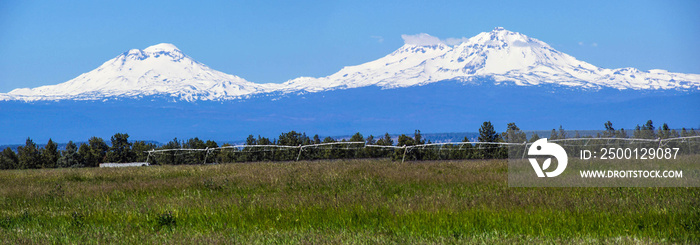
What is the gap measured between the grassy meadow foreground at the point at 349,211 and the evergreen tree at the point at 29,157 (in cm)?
3669

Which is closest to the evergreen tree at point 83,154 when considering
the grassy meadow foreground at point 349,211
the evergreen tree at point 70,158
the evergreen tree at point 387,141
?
the evergreen tree at point 70,158

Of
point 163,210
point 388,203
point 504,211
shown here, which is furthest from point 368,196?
point 163,210

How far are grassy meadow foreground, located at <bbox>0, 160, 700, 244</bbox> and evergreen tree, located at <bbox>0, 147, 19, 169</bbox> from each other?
136ft

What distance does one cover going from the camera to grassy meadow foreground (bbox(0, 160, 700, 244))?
34.4 ft

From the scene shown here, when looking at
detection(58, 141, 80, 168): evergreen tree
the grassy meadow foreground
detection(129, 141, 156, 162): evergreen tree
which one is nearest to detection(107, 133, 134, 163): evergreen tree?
detection(129, 141, 156, 162): evergreen tree

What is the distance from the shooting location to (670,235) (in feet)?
33.2

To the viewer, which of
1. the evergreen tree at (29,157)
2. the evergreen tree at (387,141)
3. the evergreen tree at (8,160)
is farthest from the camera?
the evergreen tree at (8,160)

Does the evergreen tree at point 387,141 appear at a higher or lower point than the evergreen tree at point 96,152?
higher

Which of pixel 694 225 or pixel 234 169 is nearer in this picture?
pixel 694 225

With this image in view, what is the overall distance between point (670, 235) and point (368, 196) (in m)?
5.93

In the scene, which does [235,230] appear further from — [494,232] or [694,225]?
[694,225]

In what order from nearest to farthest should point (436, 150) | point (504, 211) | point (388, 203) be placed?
point (504, 211)
point (388, 203)
point (436, 150)

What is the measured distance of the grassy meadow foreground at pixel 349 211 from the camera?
10.5 meters

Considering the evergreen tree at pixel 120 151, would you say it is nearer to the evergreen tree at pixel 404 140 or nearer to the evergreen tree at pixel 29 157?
the evergreen tree at pixel 29 157
